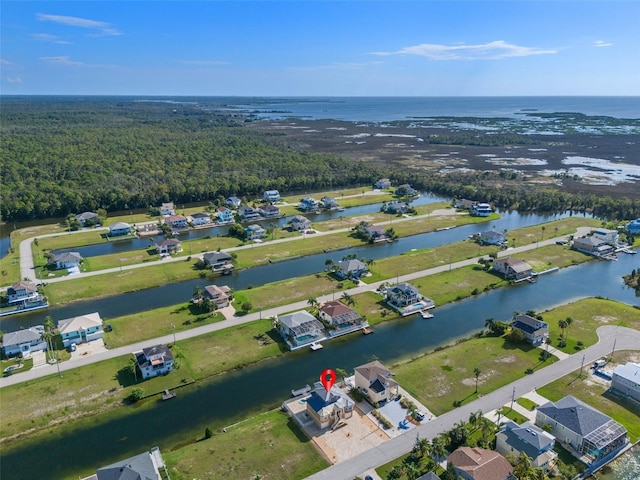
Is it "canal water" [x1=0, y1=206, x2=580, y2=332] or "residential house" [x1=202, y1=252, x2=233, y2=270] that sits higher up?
"residential house" [x1=202, y1=252, x2=233, y2=270]

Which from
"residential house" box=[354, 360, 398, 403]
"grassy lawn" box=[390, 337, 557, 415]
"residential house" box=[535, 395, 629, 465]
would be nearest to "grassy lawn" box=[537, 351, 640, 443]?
"residential house" box=[535, 395, 629, 465]

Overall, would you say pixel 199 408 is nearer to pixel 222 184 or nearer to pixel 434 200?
pixel 222 184

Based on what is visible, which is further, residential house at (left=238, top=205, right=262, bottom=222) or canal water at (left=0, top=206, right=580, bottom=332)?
residential house at (left=238, top=205, right=262, bottom=222)

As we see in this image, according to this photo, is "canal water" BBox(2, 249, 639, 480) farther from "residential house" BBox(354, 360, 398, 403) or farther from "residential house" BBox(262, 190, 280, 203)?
"residential house" BBox(262, 190, 280, 203)

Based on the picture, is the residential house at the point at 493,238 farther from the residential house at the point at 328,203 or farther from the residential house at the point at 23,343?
the residential house at the point at 23,343

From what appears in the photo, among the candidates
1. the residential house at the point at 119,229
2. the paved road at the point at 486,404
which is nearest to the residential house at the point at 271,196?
the residential house at the point at 119,229

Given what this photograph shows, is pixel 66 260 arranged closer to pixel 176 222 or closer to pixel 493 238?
pixel 176 222

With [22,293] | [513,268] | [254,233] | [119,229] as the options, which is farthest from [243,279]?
[513,268]
